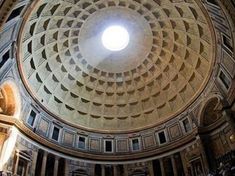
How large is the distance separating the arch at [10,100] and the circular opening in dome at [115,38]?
1212 cm

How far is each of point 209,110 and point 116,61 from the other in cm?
1201

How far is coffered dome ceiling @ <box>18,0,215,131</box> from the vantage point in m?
27.3

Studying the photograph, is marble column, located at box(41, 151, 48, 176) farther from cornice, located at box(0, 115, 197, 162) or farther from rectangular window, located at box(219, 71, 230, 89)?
rectangular window, located at box(219, 71, 230, 89)

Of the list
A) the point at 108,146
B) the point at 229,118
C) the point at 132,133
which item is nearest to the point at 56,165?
the point at 108,146

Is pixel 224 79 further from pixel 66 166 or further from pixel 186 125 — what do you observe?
pixel 66 166

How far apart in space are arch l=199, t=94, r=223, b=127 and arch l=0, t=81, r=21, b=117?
635 inches

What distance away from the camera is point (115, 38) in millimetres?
34375

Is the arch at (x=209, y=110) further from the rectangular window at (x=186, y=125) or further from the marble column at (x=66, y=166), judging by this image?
the marble column at (x=66, y=166)

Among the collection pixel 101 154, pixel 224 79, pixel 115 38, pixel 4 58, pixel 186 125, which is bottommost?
pixel 101 154

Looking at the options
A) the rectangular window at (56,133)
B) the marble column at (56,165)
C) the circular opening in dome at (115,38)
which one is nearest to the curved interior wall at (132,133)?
the rectangular window at (56,133)

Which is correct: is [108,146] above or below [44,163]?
above

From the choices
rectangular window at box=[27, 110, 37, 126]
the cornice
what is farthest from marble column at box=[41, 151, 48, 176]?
rectangular window at box=[27, 110, 37, 126]

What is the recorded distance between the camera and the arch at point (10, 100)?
24.8 meters

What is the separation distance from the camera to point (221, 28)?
894 inches
